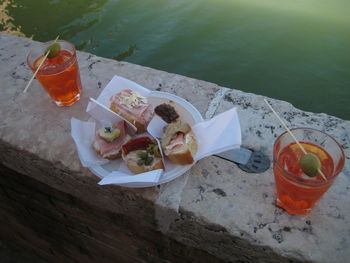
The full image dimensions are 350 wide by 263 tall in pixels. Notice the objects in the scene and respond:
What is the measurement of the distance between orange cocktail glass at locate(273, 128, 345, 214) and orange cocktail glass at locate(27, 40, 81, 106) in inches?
38.3

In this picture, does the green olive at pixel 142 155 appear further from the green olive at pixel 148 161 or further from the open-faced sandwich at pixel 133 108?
the open-faced sandwich at pixel 133 108

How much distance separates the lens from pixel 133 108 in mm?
1251

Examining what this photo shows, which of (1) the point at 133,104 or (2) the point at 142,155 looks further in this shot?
(1) the point at 133,104

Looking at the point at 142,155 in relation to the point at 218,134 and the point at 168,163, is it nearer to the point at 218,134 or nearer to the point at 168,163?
the point at 168,163

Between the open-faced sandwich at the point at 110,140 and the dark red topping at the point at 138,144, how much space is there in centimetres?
4

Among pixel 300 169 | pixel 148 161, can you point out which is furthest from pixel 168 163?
pixel 300 169

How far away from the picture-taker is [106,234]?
1599 millimetres

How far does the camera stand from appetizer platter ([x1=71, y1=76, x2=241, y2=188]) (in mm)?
1082

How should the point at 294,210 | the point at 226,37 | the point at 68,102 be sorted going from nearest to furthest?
the point at 294,210, the point at 68,102, the point at 226,37

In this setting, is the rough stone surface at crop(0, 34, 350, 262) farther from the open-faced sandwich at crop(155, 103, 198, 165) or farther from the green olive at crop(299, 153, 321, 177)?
the green olive at crop(299, 153, 321, 177)

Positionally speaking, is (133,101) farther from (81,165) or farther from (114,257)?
(114,257)

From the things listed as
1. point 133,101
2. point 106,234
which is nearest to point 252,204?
point 133,101

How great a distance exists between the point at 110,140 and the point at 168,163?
0.79ft

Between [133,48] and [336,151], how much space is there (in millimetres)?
Answer: 3572
